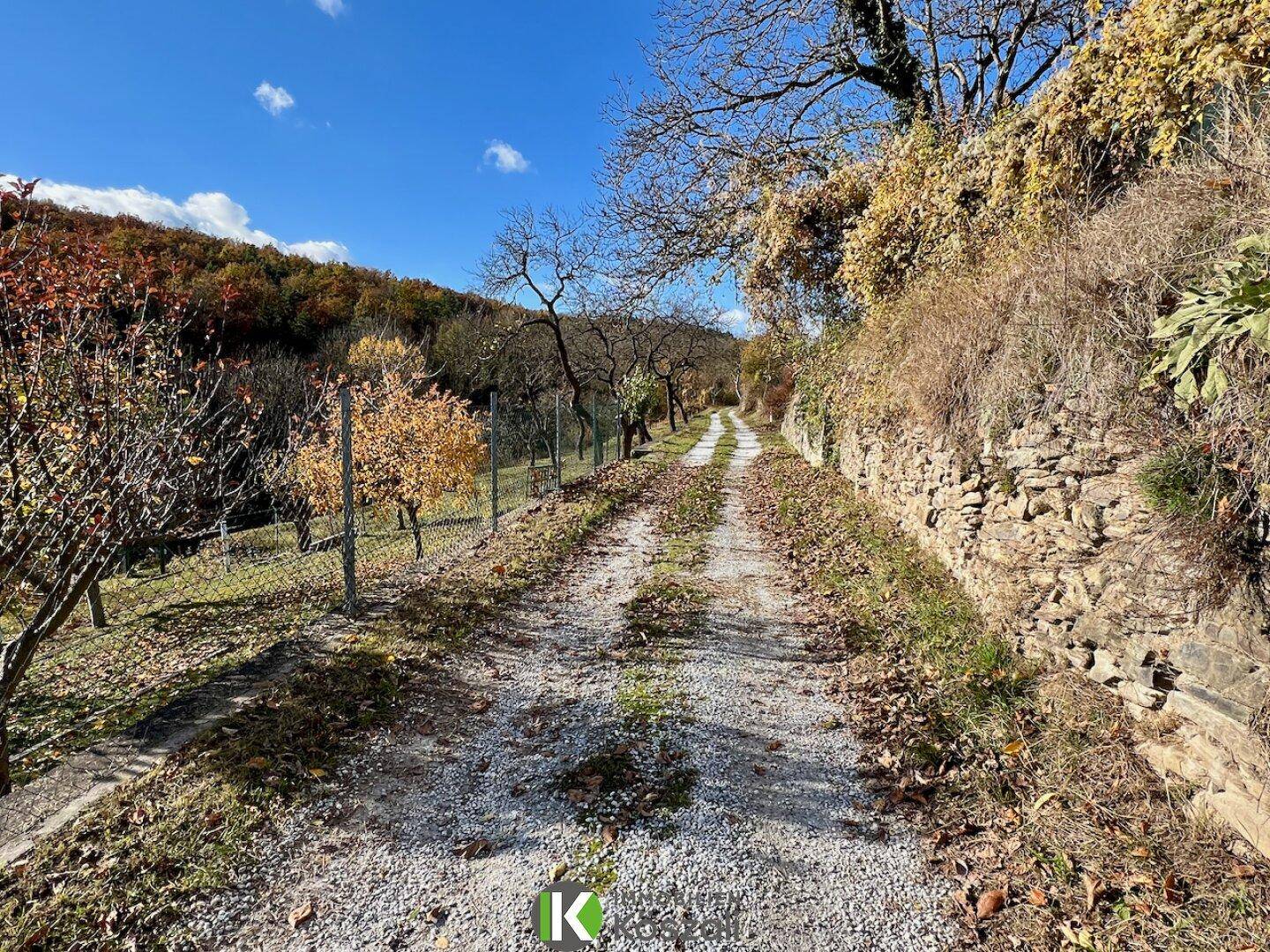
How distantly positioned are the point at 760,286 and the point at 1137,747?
10089mm

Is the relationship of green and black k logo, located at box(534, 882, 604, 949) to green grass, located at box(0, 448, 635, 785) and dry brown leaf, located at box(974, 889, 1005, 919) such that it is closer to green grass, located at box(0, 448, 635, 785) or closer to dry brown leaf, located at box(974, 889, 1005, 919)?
dry brown leaf, located at box(974, 889, 1005, 919)

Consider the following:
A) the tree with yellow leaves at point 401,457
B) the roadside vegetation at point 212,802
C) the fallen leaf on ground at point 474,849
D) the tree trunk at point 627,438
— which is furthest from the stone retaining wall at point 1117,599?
the tree trunk at point 627,438

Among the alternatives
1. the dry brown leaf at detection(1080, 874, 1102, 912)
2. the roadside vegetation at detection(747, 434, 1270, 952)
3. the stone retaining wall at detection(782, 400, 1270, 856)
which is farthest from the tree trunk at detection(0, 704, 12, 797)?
the stone retaining wall at detection(782, 400, 1270, 856)

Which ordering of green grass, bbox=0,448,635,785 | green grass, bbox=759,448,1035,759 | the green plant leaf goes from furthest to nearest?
1. green grass, bbox=0,448,635,785
2. green grass, bbox=759,448,1035,759
3. the green plant leaf

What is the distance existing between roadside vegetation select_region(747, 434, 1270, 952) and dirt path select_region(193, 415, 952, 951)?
0.87 ft

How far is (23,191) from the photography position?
12.3 feet

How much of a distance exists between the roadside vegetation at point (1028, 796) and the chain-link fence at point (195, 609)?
15.0 feet

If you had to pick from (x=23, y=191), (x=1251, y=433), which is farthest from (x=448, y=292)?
(x=1251, y=433)

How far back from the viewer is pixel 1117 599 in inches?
125

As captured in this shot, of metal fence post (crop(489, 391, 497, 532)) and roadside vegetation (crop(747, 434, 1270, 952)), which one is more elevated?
metal fence post (crop(489, 391, 497, 532))

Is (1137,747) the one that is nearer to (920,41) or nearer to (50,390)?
(50,390)

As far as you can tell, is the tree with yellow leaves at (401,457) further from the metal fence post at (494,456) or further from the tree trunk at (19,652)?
the tree trunk at (19,652)

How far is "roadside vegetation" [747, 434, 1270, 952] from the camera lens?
2230 mm

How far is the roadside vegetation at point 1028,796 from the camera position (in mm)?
2230
